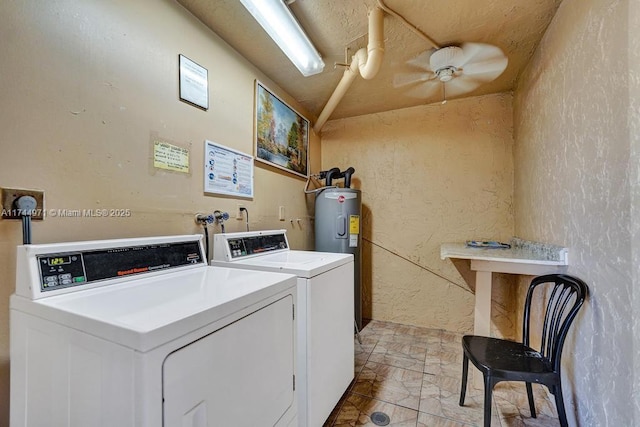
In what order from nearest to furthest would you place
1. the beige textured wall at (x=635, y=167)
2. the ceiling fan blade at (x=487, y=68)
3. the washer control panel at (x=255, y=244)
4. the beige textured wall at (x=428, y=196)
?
the beige textured wall at (x=635, y=167), the washer control panel at (x=255, y=244), the ceiling fan blade at (x=487, y=68), the beige textured wall at (x=428, y=196)

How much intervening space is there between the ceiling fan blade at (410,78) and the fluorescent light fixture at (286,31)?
79 centimetres

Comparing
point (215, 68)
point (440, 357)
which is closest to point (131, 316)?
point (215, 68)

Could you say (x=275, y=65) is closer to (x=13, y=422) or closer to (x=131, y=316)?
(x=131, y=316)

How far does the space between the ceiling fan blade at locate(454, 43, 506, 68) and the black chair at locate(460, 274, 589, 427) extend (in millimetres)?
1613

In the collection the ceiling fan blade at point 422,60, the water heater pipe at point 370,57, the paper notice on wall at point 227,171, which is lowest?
the paper notice on wall at point 227,171

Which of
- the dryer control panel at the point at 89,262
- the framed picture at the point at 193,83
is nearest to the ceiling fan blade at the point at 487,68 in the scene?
the framed picture at the point at 193,83

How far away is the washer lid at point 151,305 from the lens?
2.01 feet

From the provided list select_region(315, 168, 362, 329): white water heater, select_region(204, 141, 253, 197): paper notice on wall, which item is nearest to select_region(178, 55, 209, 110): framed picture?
select_region(204, 141, 253, 197): paper notice on wall

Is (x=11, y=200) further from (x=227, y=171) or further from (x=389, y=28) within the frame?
(x=389, y=28)

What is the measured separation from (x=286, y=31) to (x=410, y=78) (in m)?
1.22

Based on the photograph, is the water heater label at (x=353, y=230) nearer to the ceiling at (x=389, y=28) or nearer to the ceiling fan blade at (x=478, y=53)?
the ceiling at (x=389, y=28)

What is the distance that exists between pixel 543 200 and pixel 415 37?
1.42 meters

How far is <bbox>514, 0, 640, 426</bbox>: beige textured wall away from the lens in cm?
100

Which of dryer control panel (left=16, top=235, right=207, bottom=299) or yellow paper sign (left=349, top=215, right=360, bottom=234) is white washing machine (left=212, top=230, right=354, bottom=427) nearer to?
dryer control panel (left=16, top=235, right=207, bottom=299)
